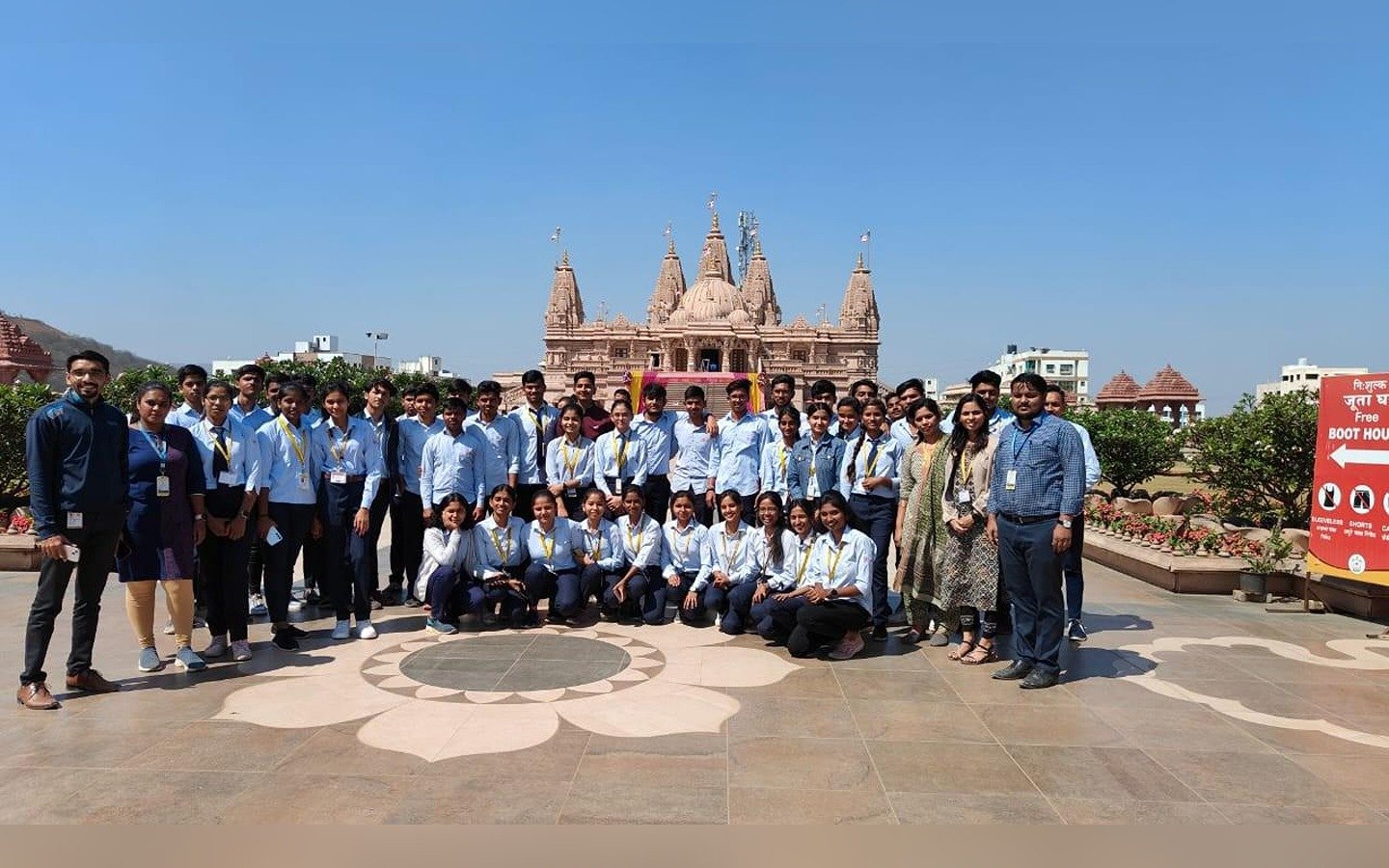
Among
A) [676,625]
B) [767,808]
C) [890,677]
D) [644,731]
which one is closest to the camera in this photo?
[767,808]

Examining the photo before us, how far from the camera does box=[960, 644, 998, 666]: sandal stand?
5273 mm

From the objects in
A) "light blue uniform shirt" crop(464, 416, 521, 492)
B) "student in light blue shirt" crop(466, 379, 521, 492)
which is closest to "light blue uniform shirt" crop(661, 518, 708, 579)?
"student in light blue shirt" crop(466, 379, 521, 492)

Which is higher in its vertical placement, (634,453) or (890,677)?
(634,453)

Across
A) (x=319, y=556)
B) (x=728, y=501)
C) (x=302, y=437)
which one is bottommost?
(x=319, y=556)

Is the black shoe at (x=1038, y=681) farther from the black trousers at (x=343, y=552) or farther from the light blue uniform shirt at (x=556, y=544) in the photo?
the black trousers at (x=343, y=552)

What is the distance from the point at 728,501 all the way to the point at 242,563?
10.9 ft

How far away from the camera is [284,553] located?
5695 millimetres

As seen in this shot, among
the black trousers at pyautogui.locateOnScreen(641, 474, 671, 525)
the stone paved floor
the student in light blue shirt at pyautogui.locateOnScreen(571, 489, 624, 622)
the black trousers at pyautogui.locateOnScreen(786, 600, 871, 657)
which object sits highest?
the black trousers at pyautogui.locateOnScreen(641, 474, 671, 525)

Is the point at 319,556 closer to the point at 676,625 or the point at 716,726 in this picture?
the point at 676,625

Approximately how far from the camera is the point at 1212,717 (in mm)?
4262

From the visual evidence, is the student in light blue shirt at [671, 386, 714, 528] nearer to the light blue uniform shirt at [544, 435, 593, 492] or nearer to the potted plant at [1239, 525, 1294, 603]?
the light blue uniform shirt at [544, 435, 593, 492]

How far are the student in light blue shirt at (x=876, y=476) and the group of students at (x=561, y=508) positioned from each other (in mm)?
17

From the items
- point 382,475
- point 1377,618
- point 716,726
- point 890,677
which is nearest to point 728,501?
point 890,677

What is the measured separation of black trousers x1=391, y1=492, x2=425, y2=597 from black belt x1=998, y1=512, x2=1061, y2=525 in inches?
184
